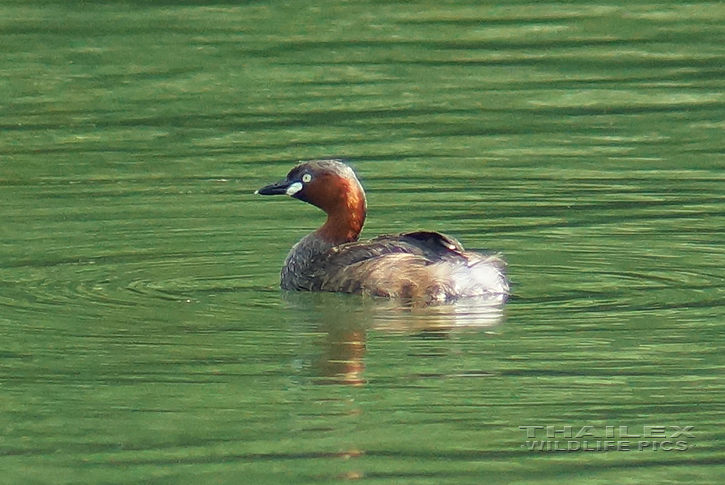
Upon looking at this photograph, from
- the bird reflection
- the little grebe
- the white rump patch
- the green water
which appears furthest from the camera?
the white rump patch

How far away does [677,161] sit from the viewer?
1221cm

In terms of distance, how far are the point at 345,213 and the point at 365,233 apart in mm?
948

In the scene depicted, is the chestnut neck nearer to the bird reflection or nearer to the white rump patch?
the white rump patch

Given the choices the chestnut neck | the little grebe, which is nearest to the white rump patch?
the little grebe

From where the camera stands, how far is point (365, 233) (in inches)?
436

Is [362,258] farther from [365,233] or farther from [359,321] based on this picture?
[365,233]

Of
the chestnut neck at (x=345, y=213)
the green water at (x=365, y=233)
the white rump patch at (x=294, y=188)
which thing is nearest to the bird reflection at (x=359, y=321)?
the green water at (x=365, y=233)

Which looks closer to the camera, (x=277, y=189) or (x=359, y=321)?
(x=359, y=321)

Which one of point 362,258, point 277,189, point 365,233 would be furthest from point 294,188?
point 365,233

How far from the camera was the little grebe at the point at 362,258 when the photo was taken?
9.28 meters

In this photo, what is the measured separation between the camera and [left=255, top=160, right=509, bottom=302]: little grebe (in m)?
9.28

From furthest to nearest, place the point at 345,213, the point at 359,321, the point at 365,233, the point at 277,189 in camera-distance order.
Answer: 1. the point at 365,233
2. the point at 277,189
3. the point at 345,213
4. the point at 359,321

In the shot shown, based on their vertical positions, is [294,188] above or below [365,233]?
above

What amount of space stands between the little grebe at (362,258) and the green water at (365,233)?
5.9 inches
